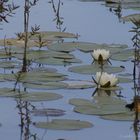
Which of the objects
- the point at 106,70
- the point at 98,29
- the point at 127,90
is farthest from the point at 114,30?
the point at 127,90

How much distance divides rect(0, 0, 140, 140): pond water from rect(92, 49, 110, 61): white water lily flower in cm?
10

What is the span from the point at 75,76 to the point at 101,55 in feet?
1.51

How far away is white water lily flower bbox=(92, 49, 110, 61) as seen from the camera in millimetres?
5250

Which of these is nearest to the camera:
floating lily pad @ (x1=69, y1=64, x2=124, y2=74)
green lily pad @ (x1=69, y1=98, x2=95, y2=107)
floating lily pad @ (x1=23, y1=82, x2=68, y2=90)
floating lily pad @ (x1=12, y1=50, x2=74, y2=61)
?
green lily pad @ (x1=69, y1=98, x2=95, y2=107)

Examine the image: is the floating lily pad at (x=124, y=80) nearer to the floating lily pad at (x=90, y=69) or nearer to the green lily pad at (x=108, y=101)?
the floating lily pad at (x=90, y=69)

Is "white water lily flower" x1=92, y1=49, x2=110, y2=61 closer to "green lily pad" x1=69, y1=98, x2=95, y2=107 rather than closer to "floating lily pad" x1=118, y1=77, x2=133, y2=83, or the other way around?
"floating lily pad" x1=118, y1=77, x2=133, y2=83

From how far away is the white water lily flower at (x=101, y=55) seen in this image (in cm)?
525

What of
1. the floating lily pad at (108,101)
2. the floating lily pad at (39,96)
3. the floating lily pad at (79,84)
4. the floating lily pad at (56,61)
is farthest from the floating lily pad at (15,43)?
the floating lily pad at (108,101)

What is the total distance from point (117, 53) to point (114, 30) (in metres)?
1.25

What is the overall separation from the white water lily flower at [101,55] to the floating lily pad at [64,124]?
1.57m

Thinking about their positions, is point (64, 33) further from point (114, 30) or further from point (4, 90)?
point (4, 90)

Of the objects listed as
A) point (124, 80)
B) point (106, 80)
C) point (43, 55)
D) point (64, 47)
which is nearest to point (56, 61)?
point (43, 55)

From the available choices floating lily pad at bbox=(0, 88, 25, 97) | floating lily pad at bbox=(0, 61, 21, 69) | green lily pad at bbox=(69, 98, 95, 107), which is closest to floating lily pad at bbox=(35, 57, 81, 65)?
floating lily pad at bbox=(0, 61, 21, 69)

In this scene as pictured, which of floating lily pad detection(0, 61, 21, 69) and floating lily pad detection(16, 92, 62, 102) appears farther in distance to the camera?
floating lily pad detection(0, 61, 21, 69)
